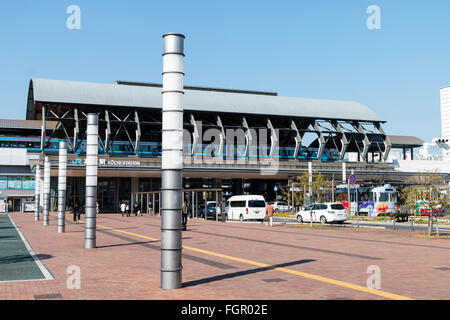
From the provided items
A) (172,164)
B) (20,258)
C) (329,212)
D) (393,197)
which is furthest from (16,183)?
(172,164)

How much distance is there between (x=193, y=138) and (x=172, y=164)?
185 ft

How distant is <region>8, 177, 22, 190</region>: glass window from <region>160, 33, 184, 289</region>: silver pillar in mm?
66010

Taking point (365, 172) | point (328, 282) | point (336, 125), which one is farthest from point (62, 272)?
point (336, 125)

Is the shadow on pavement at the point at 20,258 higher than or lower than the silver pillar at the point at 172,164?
lower

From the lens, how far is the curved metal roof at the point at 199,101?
60.6 metres

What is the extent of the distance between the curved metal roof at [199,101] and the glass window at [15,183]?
11868 millimetres

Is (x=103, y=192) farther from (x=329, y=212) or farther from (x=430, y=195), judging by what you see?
(x=430, y=195)

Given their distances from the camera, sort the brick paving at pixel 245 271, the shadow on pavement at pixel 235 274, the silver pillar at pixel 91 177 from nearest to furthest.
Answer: the brick paving at pixel 245 271 → the shadow on pavement at pixel 235 274 → the silver pillar at pixel 91 177

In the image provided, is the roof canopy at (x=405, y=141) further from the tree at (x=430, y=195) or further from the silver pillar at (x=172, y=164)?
the silver pillar at (x=172, y=164)

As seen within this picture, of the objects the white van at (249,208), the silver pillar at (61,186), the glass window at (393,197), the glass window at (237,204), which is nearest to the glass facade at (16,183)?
the glass window at (237,204)

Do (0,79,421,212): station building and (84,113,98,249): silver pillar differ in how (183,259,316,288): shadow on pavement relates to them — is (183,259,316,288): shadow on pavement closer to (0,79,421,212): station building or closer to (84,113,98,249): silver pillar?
(84,113,98,249): silver pillar

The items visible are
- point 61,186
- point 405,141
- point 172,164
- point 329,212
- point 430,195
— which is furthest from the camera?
point 405,141

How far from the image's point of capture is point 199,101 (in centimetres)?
6700

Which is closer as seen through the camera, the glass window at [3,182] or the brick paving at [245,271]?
the brick paving at [245,271]
